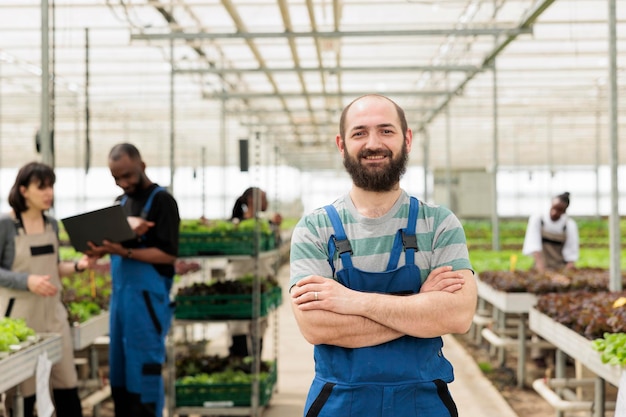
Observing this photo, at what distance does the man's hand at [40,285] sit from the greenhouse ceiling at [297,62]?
1136 mm

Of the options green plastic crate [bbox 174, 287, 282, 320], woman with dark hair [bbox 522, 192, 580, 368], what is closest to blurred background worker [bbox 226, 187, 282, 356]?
green plastic crate [bbox 174, 287, 282, 320]

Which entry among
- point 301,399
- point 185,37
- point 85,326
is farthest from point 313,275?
point 185,37

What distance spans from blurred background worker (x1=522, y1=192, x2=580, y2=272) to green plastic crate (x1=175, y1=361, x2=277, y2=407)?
11.1 feet

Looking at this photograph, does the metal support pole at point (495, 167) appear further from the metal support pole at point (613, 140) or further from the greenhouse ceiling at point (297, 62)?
the metal support pole at point (613, 140)

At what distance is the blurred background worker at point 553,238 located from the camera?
23.7 ft

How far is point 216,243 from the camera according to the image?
503 cm

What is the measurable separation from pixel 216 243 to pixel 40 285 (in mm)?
1387

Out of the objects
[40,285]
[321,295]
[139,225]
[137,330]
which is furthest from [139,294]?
[321,295]

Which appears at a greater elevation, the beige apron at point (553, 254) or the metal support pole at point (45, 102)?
the metal support pole at point (45, 102)

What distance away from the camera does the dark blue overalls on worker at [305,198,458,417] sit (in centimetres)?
188

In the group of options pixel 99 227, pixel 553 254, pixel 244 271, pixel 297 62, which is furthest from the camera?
pixel 297 62

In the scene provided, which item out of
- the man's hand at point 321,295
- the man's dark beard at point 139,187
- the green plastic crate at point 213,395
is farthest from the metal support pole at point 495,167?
the man's hand at point 321,295

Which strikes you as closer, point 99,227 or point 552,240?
point 99,227

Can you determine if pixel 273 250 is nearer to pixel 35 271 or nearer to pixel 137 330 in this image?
pixel 137 330
